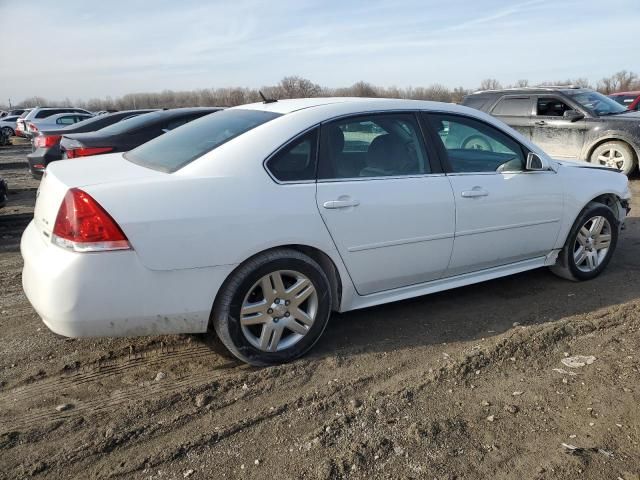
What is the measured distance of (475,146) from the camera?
4.32 meters

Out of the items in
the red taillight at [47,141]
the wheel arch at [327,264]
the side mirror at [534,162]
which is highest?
the red taillight at [47,141]

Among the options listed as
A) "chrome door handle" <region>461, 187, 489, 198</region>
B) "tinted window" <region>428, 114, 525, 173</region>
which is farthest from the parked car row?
"chrome door handle" <region>461, 187, 489, 198</region>

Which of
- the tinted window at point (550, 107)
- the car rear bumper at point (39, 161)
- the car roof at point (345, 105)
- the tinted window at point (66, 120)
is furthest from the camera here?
the tinted window at point (66, 120)

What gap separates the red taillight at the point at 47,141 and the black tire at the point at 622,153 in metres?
9.10

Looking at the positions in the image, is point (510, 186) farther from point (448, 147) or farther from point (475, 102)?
point (475, 102)

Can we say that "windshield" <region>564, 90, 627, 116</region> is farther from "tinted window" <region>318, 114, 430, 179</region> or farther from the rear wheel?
"tinted window" <region>318, 114, 430, 179</region>

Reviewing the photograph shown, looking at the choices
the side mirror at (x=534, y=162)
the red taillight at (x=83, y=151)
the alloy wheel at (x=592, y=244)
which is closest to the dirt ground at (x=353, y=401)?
the alloy wheel at (x=592, y=244)

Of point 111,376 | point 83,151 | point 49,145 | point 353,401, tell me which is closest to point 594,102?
point 83,151

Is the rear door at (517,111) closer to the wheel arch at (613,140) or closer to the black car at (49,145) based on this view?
the wheel arch at (613,140)

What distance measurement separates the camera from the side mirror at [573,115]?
382 inches

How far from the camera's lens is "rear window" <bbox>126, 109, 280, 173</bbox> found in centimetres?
337

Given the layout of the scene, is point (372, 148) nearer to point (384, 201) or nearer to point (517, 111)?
point (384, 201)

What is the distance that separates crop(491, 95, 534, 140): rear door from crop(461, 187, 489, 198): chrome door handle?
7051mm

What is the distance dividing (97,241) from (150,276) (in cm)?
32
